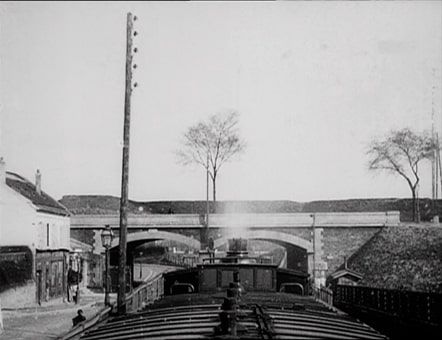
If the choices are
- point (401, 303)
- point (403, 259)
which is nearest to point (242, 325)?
point (401, 303)

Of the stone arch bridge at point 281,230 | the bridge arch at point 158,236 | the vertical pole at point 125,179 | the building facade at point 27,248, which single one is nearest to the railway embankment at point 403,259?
the stone arch bridge at point 281,230

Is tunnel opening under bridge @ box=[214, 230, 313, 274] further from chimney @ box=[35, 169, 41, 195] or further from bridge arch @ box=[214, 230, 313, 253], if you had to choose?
chimney @ box=[35, 169, 41, 195]

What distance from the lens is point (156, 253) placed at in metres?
61.8

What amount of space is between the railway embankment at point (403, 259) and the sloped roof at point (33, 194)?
1428 centimetres

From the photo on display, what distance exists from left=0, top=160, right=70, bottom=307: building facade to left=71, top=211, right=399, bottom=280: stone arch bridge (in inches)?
260

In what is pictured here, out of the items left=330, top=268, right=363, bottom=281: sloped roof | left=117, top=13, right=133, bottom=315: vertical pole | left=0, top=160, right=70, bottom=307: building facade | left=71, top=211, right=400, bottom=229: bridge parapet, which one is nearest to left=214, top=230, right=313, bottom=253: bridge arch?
left=71, top=211, right=400, bottom=229: bridge parapet

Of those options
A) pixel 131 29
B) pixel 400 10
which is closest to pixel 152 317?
pixel 131 29

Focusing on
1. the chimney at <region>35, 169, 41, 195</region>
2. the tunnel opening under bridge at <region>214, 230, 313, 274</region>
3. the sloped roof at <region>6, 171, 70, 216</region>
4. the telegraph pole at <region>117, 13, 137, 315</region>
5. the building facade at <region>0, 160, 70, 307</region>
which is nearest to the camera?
the telegraph pole at <region>117, 13, 137, 315</region>

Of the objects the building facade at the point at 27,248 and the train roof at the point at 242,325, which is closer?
the train roof at the point at 242,325

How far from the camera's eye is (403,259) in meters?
28.9

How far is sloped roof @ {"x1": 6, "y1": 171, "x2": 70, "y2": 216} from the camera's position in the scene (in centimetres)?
2576

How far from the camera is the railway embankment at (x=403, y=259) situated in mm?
26219

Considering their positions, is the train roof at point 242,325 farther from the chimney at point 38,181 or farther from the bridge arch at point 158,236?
the bridge arch at point 158,236

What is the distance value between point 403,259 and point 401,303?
678 inches
